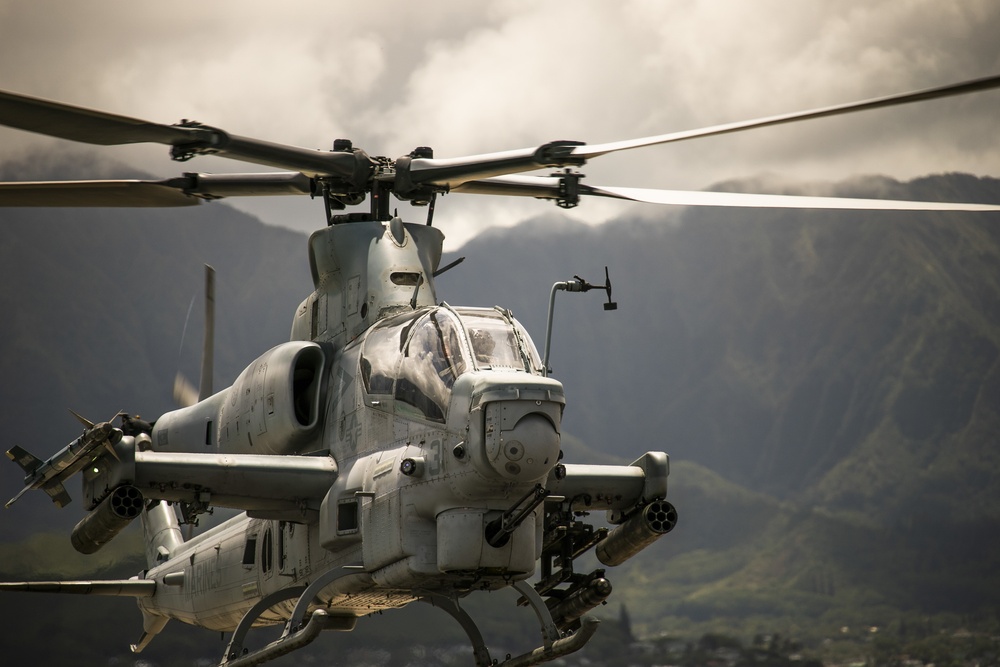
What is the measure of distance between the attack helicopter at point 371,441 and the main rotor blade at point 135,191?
0.9 inches

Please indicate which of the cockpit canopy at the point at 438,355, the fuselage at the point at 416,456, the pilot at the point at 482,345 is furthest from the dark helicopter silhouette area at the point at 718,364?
the pilot at the point at 482,345

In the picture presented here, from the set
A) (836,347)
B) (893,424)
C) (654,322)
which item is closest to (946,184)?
(893,424)

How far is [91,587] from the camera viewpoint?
47.0 ft

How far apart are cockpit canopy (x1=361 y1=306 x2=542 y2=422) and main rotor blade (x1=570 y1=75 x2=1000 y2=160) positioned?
1661 millimetres

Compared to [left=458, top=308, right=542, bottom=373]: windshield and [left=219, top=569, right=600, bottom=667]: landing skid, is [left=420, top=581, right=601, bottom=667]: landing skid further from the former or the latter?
[left=458, top=308, right=542, bottom=373]: windshield

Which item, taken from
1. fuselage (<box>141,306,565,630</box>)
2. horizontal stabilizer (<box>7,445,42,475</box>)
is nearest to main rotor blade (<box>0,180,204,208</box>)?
fuselage (<box>141,306,565,630</box>)

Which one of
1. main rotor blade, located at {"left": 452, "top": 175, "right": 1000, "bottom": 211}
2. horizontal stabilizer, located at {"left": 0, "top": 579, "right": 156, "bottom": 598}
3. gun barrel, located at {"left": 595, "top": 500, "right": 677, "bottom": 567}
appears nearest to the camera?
main rotor blade, located at {"left": 452, "top": 175, "right": 1000, "bottom": 211}

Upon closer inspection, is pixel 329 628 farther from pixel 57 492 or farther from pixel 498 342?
pixel 498 342

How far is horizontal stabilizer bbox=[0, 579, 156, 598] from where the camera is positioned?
1362 centimetres

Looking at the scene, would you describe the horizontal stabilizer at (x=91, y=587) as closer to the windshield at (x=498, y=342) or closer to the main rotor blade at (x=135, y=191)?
the main rotor blade at (x=135, y=191)

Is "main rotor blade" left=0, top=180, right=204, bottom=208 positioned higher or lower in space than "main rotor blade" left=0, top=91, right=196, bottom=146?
lower

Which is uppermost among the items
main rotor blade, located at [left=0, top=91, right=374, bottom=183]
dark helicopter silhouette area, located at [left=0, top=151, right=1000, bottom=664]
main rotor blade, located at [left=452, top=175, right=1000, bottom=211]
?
main rotor blade, located at [left=0, top=91, right=374, bottom=183]

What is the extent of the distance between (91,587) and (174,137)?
6.30 m

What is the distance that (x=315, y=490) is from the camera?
458 inches
